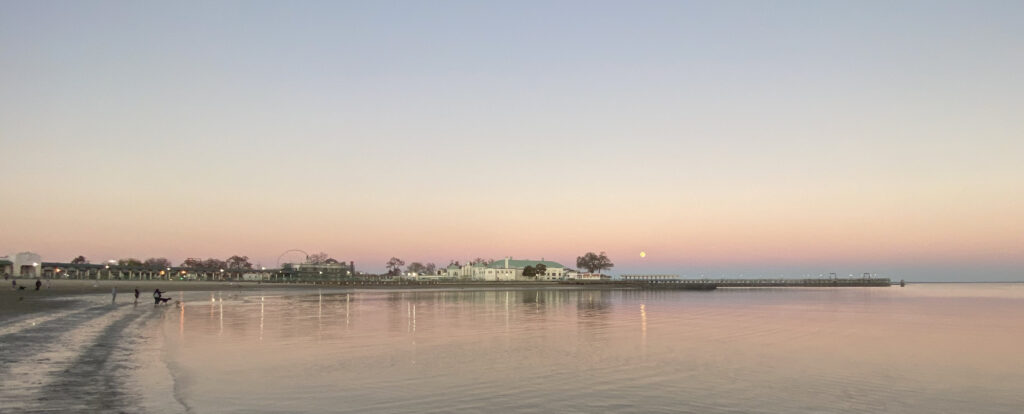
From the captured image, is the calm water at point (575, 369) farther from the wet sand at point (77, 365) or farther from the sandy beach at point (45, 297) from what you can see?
the sandy beach at point (45, 297)

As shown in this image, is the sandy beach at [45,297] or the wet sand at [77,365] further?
the sandy beach at [45,297]

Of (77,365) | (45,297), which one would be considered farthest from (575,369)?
(45,297)

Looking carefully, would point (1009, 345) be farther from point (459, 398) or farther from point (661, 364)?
point (459, 398)

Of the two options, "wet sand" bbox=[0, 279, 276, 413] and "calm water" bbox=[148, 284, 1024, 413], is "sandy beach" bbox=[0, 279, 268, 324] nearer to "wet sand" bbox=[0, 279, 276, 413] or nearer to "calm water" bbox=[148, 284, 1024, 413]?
"wet sand" bbox=[0, 279, 276, 413]

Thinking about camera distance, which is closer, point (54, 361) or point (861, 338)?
point (54, 361)

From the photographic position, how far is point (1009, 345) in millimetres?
36000

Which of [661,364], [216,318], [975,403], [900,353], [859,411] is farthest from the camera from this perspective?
[216,318]

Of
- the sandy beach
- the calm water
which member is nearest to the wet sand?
the calm water

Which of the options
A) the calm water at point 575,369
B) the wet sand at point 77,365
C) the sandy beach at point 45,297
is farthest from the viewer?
the sandy beach at point 45,297

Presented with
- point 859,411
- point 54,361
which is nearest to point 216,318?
point 54,361

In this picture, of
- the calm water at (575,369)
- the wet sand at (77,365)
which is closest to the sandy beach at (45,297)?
the wet sand at (77,365)

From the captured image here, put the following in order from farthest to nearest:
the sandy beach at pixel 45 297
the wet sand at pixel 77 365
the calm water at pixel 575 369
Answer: the sandy beach at pixel 45 297, the calm water at pixel 575 369, the wet sand at pixel 77 365

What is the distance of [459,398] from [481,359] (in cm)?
814

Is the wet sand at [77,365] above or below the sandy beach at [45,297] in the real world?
above
